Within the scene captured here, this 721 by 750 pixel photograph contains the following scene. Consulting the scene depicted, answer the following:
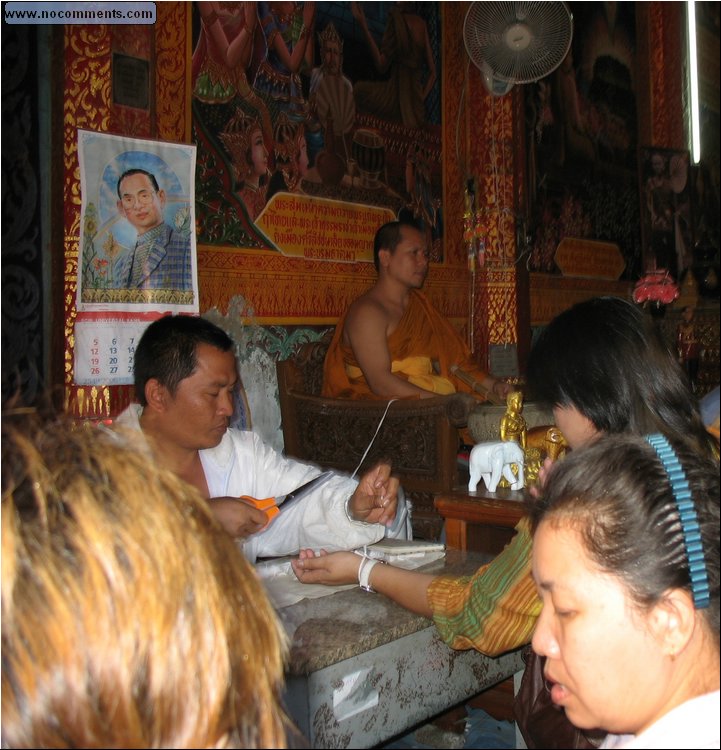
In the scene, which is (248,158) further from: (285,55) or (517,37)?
(517,37)

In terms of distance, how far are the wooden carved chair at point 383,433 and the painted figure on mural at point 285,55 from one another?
1.28 metres

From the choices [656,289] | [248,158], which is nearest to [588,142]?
[656,289]

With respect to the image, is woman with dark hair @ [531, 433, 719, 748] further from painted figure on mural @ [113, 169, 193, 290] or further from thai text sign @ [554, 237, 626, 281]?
thai text sign @ [554, 237, 626, 281]

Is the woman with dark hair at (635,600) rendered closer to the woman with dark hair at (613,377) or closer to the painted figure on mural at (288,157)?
the woman with dark hair at (613,377)

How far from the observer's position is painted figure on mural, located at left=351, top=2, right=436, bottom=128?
4.86m

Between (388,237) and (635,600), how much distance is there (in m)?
3.78

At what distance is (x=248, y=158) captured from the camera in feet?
13.6

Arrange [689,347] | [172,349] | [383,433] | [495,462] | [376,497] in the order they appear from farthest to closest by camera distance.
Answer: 1. [689,347]
2. [383,433]
3. [495,462]
4. [172,349]
5. [376,497]

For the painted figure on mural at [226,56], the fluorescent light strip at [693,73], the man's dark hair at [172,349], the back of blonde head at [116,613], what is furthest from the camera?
the fluorescent light strip at [693,73]

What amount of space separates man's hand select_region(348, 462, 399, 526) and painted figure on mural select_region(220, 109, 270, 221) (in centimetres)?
237

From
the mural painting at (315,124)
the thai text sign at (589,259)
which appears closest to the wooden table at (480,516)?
the mural painting at (315,124)

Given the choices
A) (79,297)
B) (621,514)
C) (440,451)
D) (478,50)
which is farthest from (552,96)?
(621,514)

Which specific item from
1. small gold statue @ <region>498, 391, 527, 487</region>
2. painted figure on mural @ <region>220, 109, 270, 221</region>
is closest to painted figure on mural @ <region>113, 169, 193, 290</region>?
painted figure on mural @ <region>220, 109, 270, 221</region>

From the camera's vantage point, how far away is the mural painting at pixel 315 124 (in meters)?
4.01
